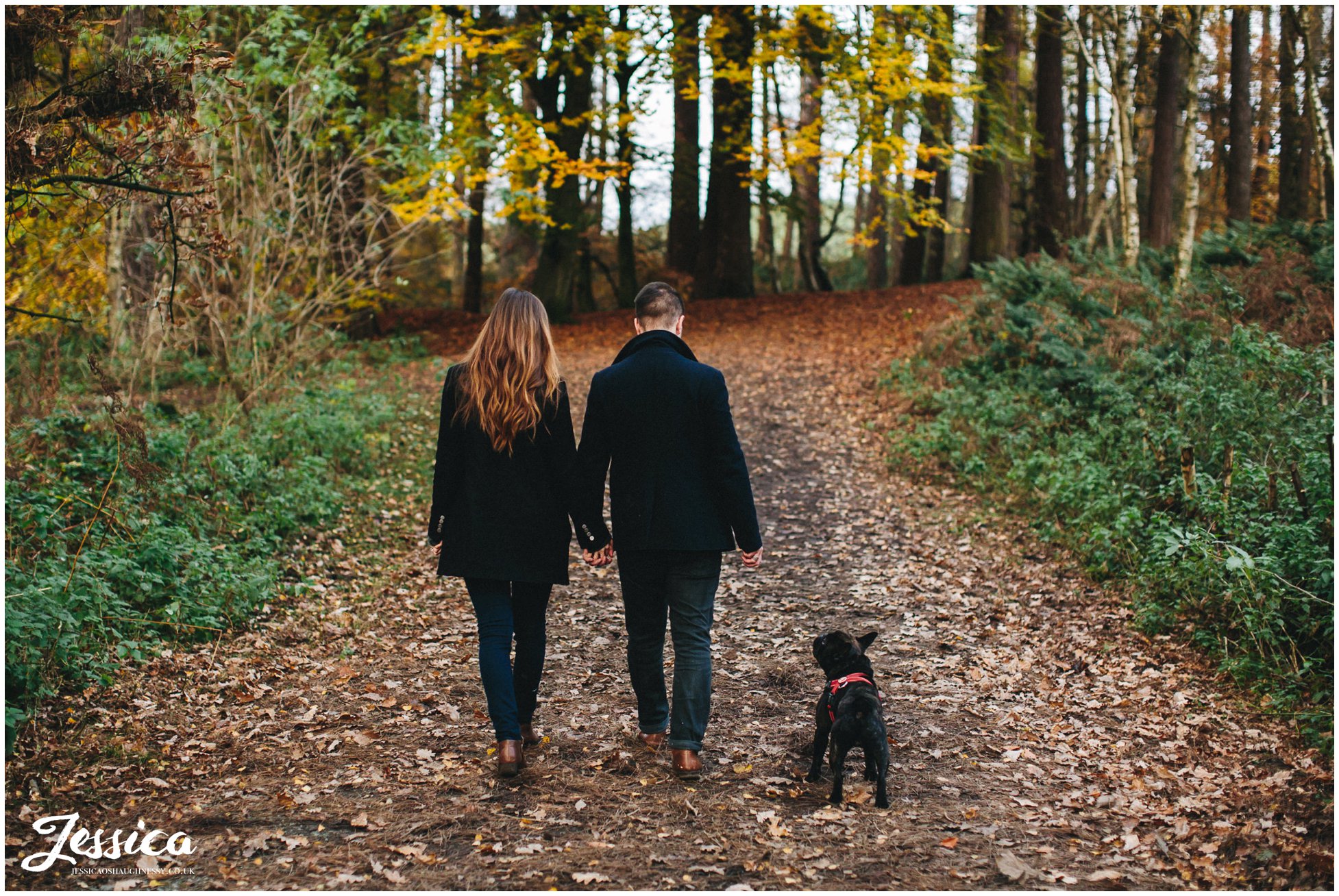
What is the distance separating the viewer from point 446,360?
15.9 m

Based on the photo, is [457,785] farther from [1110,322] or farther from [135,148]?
[1110,322]

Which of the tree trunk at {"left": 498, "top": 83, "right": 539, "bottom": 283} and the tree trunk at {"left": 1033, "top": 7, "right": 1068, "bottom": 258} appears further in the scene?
the tree trunk at {"left": 498, "top": 83, "right": 539, "bottom": 283}

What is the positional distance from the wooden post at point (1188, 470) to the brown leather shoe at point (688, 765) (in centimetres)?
455

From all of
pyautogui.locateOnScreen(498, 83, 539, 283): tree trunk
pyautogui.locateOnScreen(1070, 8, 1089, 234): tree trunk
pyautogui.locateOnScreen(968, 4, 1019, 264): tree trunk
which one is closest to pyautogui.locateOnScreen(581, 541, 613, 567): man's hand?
pyautogui.locateOnScreen(968, 4, 1019, 264): tree trunk

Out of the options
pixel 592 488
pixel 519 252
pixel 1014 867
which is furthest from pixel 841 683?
pixel 519 252

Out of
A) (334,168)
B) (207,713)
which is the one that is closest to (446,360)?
(334,168)

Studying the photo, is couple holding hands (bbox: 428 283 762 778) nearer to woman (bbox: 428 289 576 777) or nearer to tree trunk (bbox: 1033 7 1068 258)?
woman (bbox: 428 289 576 777)

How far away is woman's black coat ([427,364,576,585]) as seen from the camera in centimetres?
430

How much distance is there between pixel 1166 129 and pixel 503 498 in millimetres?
14997

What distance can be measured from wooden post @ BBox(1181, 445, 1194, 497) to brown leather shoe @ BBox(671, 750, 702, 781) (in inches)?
179

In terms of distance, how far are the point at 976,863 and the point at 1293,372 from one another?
6.11m

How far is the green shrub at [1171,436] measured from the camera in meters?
5.50

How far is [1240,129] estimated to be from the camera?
60.4 feet

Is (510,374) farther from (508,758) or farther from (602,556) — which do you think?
(508,758)
